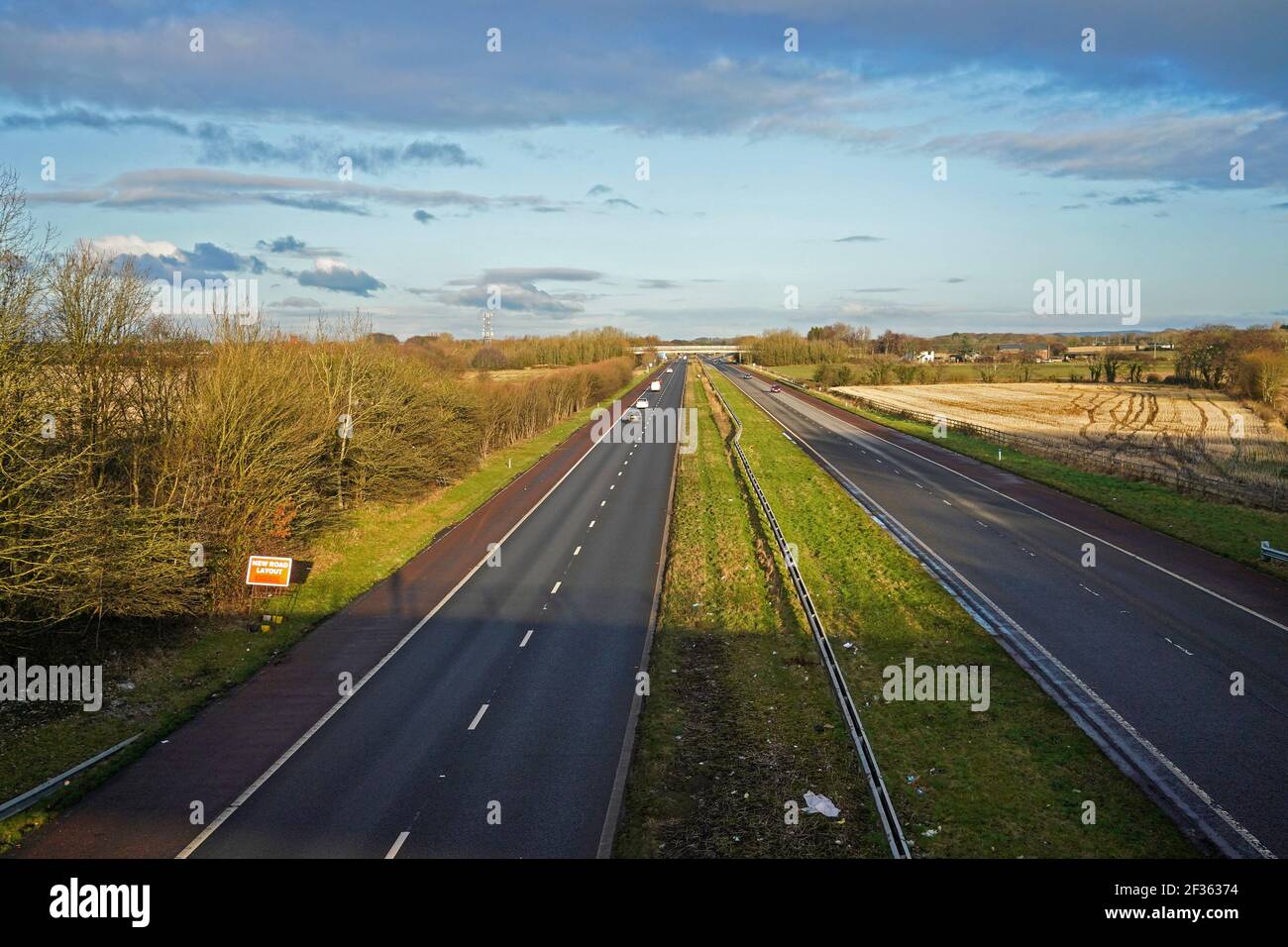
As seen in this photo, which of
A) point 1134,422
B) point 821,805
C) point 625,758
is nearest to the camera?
point 821,805

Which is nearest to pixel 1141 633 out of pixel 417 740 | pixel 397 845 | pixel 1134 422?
pixel 417 740

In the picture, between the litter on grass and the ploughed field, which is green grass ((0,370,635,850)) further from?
the ploughed field

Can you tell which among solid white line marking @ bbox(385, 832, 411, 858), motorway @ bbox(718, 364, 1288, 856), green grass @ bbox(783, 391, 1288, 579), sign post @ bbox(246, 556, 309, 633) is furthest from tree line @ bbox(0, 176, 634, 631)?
green grass @ bbox(783, 391, 1288, 579)

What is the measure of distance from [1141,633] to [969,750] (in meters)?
8.52

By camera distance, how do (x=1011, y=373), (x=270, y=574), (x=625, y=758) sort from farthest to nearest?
(x=1011, y=373)
(x=270, y=574)
(x=625, y=758)

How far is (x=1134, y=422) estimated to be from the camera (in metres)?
78.6

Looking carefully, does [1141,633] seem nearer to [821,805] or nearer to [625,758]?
[821,805]

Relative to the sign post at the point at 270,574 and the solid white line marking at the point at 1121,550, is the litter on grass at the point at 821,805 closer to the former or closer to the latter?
the solid white line marking at the point at 1121,550

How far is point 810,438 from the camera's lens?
6669 cm

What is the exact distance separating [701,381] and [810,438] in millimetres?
89166

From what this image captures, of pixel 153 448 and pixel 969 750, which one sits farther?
pixel 153 448

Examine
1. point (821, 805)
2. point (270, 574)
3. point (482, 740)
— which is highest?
point (270, 574)

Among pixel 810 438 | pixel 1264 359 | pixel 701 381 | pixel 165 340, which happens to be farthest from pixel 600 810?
pixel 701 381
